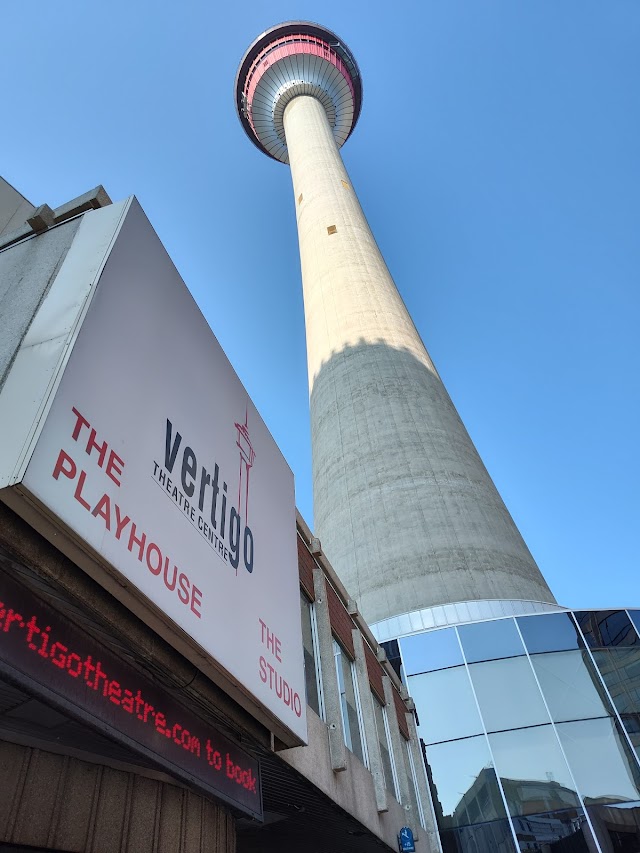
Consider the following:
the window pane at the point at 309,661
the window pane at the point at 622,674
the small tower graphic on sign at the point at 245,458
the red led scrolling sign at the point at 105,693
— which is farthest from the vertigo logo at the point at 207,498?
the window pane at the point at 622,674

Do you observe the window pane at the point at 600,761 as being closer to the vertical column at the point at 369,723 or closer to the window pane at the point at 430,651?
the window pane at the point at 430,651

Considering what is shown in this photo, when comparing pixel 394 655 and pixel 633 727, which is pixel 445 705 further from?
pixel 633 727

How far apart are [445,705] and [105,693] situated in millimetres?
14290

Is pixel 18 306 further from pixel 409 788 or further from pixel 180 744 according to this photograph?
pixel 409 788

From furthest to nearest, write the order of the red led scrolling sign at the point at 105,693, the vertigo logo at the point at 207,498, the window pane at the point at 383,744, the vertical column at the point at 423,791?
the vertical column at the point at 423,791 < the window pane at the point at 383,744 < the vertigo logo at the point at 207,498 < the red led scrolling sign at the point at 105,693

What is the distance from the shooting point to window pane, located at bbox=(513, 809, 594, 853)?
46.4 feet

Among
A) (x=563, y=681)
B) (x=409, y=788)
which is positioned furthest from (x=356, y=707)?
(x=563, y=681)

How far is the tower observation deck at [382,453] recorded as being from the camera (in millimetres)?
21719

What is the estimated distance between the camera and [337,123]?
201ft

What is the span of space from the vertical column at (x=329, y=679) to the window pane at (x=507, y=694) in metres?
7.17

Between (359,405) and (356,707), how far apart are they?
1693 cm

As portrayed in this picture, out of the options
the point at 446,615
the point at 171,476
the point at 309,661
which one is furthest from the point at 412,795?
the point at 171,476

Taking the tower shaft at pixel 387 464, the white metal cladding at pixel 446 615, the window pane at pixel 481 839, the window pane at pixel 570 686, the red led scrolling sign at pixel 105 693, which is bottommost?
the red led scrolling sign at pixel 105 693

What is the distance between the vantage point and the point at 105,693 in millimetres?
4707
